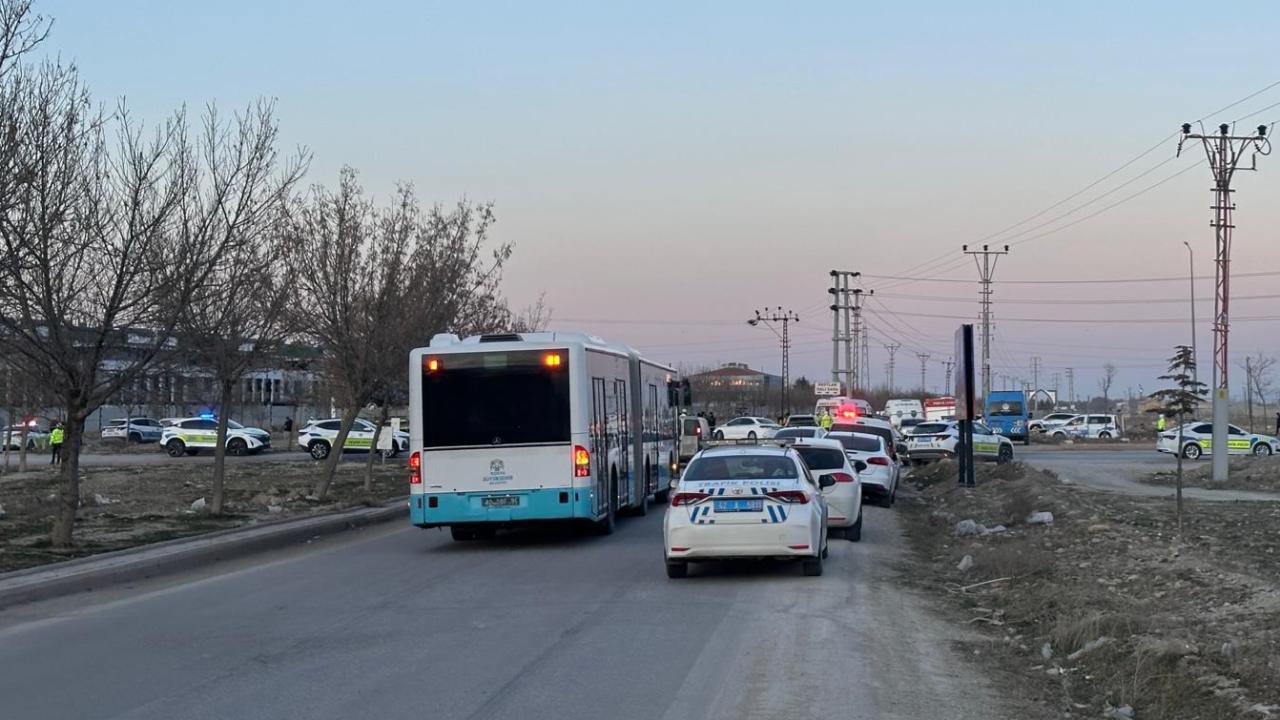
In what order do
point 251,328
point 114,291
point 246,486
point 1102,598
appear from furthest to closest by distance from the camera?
point 246,486 < point 251,328 < point 114,291 < point 1102,598

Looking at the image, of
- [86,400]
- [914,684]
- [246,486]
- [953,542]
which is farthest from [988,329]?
[914,684]

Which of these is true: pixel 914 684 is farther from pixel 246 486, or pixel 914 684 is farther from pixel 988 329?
pixel 988 329

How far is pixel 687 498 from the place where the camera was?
14.9 metres

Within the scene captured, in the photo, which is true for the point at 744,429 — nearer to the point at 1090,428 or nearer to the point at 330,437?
the point at 330,437

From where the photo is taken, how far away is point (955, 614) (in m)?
13.0

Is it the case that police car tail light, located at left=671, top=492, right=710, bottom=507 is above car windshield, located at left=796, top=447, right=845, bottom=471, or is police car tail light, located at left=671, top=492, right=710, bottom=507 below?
below

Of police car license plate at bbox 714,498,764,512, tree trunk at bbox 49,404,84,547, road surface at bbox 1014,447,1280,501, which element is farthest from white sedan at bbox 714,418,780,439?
police car license plate at bbox 714,498,764,512

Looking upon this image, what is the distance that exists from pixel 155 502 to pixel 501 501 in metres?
12.8

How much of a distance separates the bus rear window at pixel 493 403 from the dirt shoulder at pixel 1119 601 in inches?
218

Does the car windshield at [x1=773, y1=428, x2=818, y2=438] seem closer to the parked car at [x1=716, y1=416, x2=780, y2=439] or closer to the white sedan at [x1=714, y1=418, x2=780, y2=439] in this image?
the white sedan at [x1=714, y1=418, x2=780, y2=439]

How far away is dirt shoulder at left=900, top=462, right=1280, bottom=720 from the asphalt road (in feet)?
2.26

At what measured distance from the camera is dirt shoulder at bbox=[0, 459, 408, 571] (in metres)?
19.6

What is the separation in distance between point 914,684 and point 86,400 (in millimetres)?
13028

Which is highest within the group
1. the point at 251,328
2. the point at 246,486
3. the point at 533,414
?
the point at 251,328
